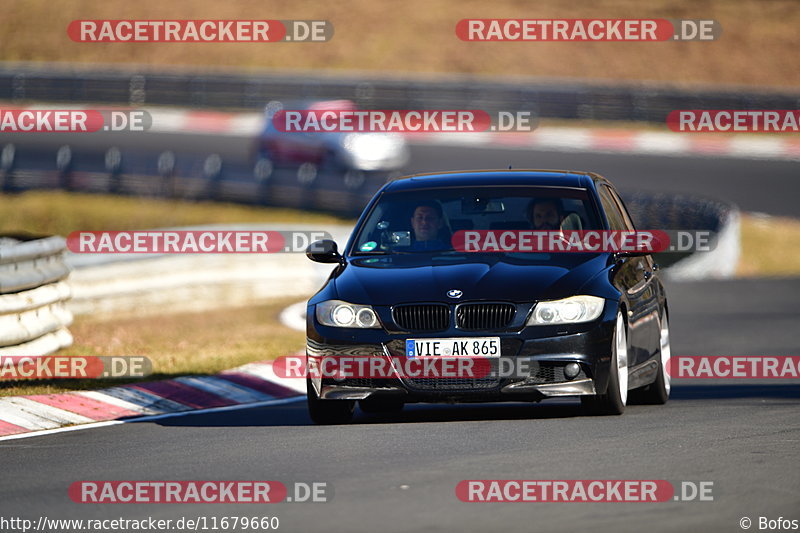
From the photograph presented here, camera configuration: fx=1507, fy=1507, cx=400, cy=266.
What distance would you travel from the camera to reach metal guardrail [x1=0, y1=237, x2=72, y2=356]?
1167 centimetres

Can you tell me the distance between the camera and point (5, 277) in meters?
11.6

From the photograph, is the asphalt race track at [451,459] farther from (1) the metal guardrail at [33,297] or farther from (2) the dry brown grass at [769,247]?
(2) the dry brown grass at [769,247]

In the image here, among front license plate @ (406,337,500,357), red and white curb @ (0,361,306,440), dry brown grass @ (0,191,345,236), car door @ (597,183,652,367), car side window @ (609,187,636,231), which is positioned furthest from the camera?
dry brown grass @ (0,191,345,236)

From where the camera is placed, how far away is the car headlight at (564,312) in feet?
29.2

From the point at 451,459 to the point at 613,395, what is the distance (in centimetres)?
178

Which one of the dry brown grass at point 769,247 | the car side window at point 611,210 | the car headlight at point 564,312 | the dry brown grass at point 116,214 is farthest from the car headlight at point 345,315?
the dry brown grass at point 116,214

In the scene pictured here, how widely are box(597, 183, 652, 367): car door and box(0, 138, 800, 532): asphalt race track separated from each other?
1.37 ft

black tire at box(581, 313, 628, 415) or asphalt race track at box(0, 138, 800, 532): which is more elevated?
black tire at box(581, 313, 628, 415)

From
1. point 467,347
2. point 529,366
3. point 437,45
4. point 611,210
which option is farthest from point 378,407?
point 437,45

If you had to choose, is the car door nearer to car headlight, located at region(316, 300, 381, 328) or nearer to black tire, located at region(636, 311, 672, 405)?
black tire, located at region(636, 311, 672, 405)

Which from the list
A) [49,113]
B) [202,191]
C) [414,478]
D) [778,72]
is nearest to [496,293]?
[414,478]

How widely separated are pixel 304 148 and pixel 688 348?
65.3 feet

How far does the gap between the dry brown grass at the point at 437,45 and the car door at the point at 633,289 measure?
117 feet

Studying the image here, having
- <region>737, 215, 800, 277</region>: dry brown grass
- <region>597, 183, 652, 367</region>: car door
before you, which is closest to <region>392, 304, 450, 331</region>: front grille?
<region>597, 183, 652, 367</region>: car door
